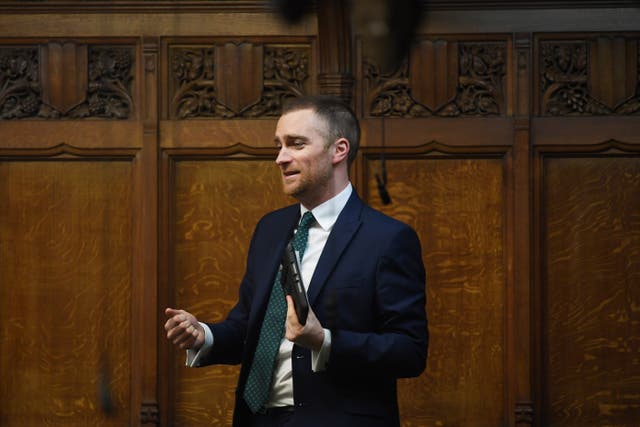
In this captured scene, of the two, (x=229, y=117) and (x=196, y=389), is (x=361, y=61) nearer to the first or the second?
(x=229, y=117)

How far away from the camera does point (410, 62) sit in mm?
6324

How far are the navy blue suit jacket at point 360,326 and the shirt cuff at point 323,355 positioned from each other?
0.01 m

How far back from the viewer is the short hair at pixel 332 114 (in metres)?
4.00

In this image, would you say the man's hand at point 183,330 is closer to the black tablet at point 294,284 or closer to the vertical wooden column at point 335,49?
the black tablet at point 294,284

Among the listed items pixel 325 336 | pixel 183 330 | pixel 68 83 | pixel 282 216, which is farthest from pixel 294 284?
pixel 68 83

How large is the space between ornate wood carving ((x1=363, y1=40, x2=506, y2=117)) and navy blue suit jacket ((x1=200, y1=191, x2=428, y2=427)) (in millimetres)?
2391

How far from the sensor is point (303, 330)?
353cm

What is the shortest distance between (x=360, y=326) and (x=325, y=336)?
207mm

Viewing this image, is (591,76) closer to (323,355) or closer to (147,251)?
(147,251)

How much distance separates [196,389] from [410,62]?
1860 millimetres

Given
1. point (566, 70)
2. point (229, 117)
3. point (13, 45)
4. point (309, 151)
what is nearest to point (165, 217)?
point (229, 117)

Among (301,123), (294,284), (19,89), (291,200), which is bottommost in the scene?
(294,284)

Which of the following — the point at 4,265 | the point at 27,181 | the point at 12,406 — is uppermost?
the point at 27,181

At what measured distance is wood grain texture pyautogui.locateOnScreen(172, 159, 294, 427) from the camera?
20.7 feet
